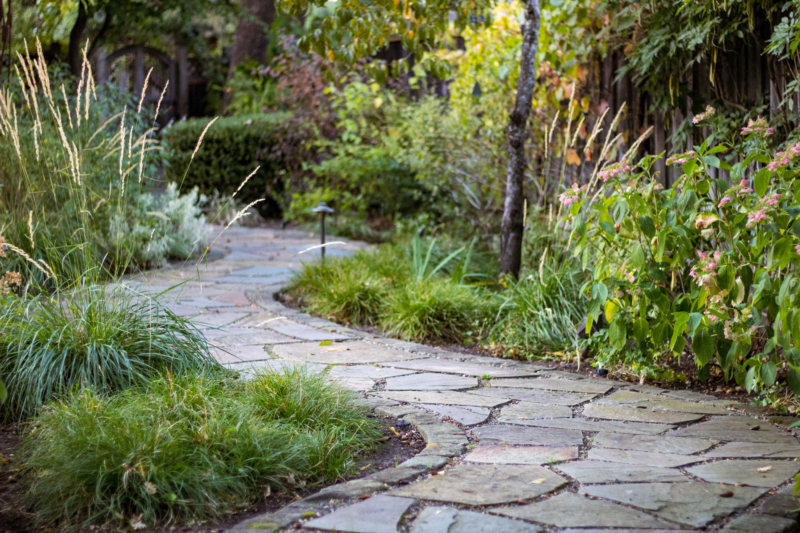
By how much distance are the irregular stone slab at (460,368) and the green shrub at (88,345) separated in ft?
3.26

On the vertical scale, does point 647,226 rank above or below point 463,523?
above

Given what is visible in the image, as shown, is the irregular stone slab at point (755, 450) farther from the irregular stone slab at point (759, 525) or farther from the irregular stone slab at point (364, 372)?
the irregular stone slab at point (364, 372)

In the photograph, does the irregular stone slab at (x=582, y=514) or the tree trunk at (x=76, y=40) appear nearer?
the irregular stone slab at (x=582, y=514)

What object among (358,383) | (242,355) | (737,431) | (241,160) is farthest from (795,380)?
(241,160)

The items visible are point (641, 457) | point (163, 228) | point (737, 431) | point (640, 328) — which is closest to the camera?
point (641, 457)

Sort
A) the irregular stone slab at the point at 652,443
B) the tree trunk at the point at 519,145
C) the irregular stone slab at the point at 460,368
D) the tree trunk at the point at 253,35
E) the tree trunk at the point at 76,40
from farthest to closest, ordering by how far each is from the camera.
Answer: the tree trunk at the point at 253,35 → the tree trunk at the point at 76,40 → the tree trunk at the point at 519,145 → the irregular stone slab at the point at 460,368 → the irregular stone slab at the point at 652,443

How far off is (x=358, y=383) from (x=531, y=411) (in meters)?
0.76

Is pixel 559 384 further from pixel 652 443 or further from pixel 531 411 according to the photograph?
pixel 652 443

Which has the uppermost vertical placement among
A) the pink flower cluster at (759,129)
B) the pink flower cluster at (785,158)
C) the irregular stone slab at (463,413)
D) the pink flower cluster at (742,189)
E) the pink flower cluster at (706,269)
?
the pink flower cluster at (759,129)

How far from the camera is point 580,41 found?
478 cm

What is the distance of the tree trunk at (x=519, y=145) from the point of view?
14.2 feet

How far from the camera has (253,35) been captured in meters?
13.8

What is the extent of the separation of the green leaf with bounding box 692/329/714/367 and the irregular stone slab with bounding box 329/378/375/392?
130 cm

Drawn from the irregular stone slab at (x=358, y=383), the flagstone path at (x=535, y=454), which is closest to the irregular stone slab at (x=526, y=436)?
the flagstone path at (x=535, y=454)
